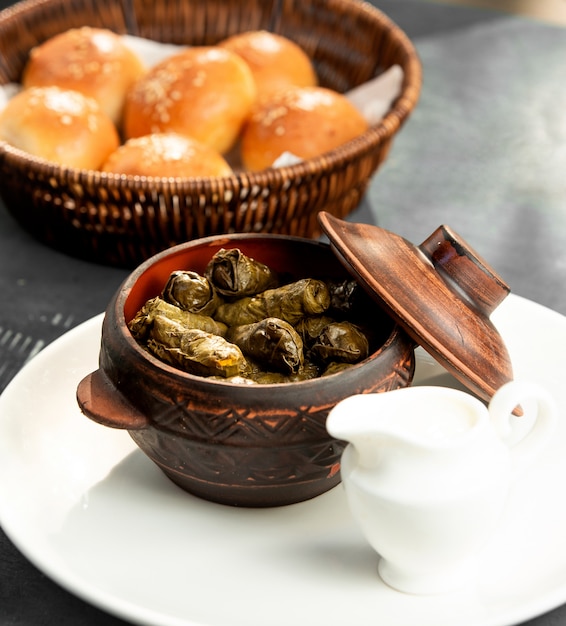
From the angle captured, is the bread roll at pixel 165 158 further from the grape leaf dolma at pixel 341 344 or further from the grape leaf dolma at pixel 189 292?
the grape leaf dolma at pixel 341 344

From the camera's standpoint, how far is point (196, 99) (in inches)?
58.4

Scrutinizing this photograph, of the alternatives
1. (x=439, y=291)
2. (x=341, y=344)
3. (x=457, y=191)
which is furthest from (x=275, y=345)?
(x=457, y=191)

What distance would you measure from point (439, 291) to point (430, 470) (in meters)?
0.22

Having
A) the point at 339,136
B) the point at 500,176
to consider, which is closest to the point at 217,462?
the point at 339,136

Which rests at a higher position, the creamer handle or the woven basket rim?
the creamer handle

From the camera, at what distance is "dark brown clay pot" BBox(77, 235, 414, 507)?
729mm

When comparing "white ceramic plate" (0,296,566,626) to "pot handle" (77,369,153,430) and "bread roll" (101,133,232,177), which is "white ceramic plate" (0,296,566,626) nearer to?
"pot handle" (77,369,153,430)

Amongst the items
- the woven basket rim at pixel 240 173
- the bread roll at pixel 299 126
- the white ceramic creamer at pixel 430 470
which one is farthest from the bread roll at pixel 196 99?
the white ceramic creamer at pixel 430 470

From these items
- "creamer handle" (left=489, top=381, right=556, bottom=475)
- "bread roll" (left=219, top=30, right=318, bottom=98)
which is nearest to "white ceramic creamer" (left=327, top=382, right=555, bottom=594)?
"creamer handle" (left=489, top=381, right=556, bottom=475)

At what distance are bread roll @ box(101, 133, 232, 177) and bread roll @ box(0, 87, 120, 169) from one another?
5cm

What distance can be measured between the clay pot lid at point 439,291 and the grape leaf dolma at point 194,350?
14 cm

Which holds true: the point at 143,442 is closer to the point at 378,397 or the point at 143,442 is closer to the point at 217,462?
the point at 217,462

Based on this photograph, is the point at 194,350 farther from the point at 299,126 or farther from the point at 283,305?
the point at 299,126

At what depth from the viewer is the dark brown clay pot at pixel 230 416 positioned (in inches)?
28.7
